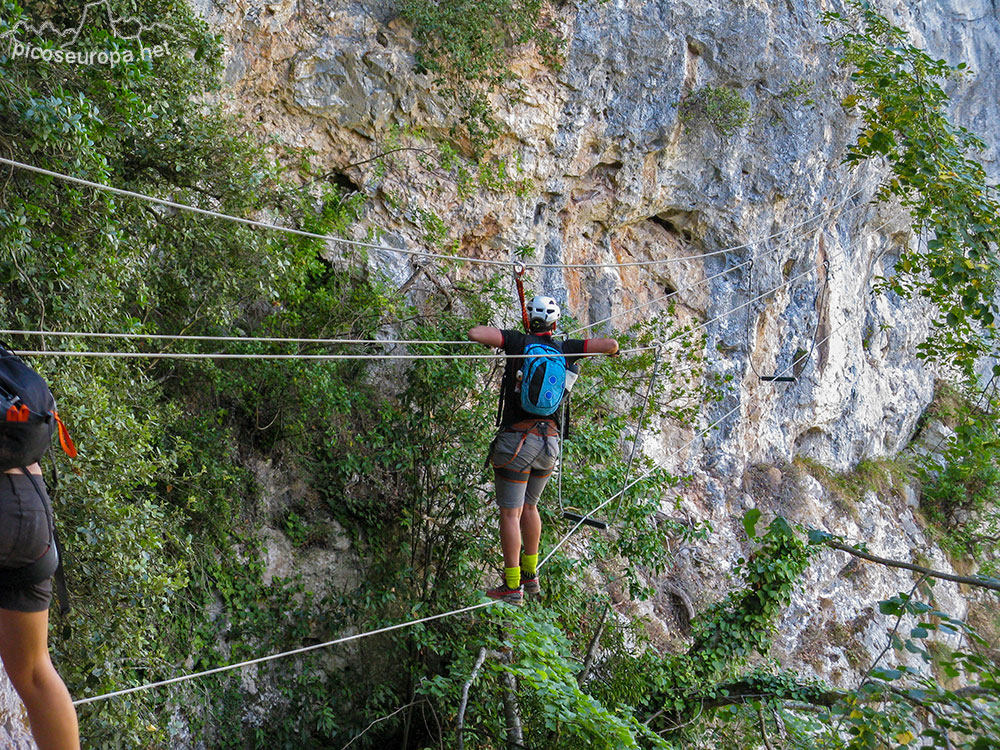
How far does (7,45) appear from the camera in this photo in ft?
11.5

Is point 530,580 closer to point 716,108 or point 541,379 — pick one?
point 541,379

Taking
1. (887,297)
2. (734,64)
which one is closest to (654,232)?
(734,64)

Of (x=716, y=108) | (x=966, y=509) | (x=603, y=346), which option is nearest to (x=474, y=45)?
(x=716, y=108)

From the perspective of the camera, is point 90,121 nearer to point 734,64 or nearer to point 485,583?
point 485,583

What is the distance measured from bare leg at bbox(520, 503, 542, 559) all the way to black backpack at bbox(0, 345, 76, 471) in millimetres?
3183

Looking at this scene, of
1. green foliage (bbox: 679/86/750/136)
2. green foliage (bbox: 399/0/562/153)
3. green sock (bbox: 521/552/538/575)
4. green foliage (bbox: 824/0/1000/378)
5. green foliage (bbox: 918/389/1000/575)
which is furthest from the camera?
green foliage (bbox: 918/389/1000/575)

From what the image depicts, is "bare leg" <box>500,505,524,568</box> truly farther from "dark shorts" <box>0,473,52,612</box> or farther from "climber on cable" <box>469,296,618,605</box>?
"dark shorts" <box>0,473,52,612</box>

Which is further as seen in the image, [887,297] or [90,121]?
[887,297]

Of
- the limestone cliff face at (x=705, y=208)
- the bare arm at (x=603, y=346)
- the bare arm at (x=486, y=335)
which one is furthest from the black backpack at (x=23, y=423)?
the limestone cliff face at (x=705, y=208)

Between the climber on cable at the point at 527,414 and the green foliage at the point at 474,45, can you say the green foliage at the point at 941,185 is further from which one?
the green foliage at the point at 474,45

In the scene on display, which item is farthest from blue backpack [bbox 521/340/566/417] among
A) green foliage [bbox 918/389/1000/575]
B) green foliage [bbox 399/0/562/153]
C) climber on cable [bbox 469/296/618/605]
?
green foliage [bbox 918/389/1000/575]

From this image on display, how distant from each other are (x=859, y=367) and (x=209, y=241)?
10.4 metres

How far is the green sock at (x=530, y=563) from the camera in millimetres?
5016

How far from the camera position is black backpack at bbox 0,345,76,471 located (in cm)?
204
